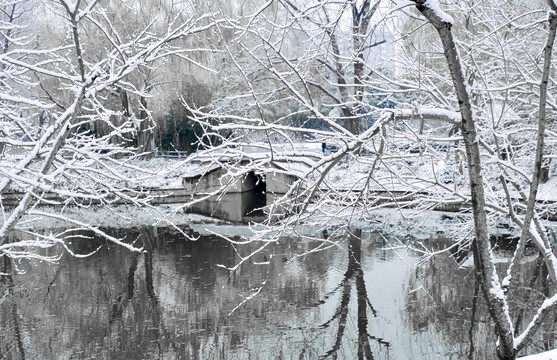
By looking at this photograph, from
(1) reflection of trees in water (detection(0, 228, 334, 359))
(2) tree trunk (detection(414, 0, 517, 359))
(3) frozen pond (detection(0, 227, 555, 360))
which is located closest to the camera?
(2) tree trunk (detection(414, 0, 517, 359))

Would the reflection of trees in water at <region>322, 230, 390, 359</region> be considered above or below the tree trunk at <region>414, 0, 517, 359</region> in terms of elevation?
below

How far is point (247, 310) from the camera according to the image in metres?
9.04

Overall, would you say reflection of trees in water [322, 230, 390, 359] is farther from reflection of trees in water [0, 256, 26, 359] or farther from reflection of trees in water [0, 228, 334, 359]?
reflection of trees in water [0, 256, 26, 359]

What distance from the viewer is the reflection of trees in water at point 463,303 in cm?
769

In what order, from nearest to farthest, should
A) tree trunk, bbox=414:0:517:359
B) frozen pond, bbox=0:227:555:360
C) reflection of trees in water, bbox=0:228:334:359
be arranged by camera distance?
tree trunk, bbox=414:0:517:359
frozen pond, bbox=0:227:555:360
reflection of trees in water, bbox=0:228:334:359

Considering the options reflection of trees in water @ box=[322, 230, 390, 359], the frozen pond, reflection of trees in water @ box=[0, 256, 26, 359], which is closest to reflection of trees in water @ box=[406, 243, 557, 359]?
the frozen pond

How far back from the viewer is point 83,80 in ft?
10.8

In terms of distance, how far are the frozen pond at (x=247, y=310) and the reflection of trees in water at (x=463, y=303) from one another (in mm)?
28

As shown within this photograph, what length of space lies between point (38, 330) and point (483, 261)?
765cm

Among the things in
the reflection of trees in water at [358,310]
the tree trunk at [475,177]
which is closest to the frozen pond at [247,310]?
the reflection of trees in water at [358,310]

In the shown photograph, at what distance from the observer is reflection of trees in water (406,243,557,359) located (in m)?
7.69

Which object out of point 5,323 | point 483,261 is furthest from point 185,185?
Result: point 483,261

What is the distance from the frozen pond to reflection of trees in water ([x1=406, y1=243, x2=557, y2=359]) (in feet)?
0.09

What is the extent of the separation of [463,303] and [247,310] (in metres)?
3.52
